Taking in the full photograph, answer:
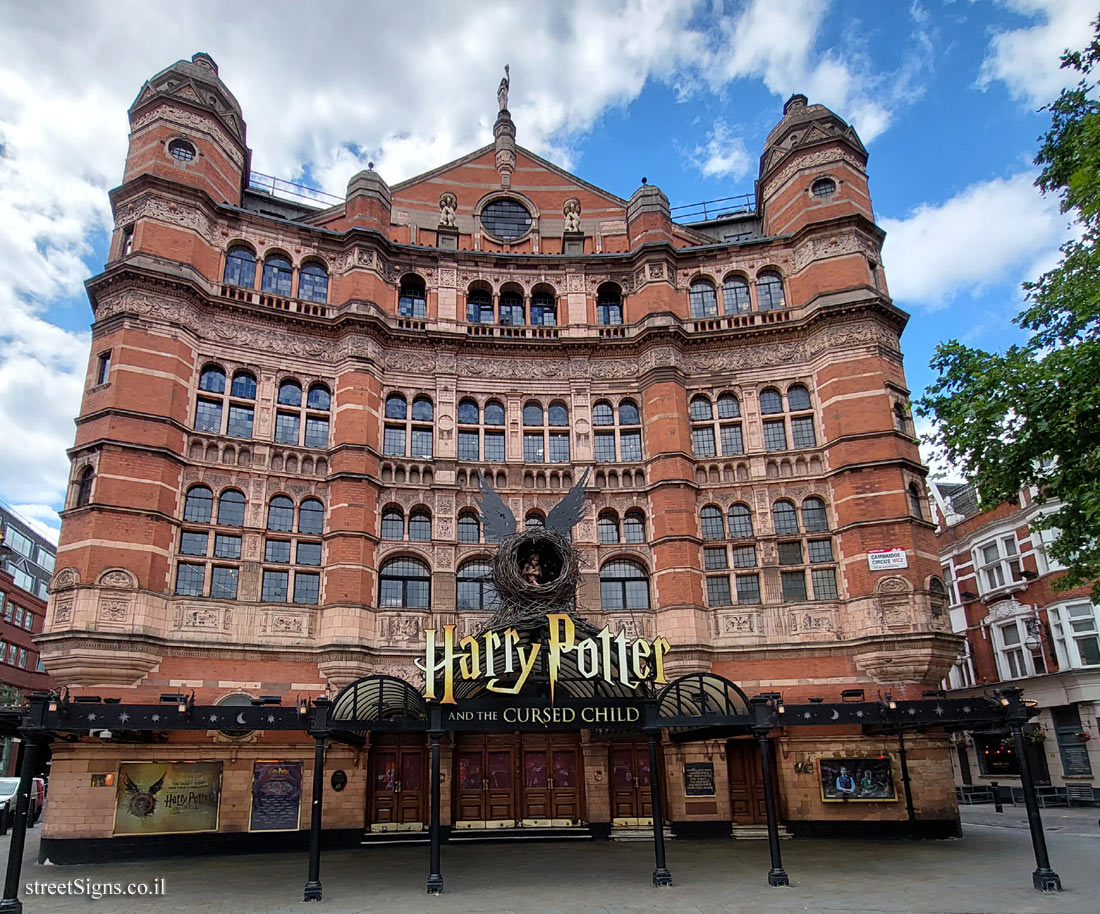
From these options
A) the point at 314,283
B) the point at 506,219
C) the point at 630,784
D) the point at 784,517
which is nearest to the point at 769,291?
the point at 784,517

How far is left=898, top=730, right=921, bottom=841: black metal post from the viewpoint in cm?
2467

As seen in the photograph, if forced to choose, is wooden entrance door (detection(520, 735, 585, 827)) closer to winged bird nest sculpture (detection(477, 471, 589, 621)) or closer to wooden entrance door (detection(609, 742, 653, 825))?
wooden entrance door (detection(609, 742, 653, 825))

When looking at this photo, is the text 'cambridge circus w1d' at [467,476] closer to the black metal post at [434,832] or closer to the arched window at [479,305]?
the arched window at [479,305]

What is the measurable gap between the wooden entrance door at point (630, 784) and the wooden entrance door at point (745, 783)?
2.73 meters

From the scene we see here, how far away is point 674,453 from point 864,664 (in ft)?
31.0

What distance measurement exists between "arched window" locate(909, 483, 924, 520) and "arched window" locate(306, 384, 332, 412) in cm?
2087

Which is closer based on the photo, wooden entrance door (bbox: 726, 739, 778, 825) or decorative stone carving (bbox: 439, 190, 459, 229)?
wooden entrance door (bbox: 726, 739, 778, 825)

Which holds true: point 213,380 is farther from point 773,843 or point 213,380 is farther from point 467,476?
point 773,843

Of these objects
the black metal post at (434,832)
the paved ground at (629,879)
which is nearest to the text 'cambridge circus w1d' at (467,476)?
the paved ground at (629,879)

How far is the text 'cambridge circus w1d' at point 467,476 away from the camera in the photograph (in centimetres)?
2478

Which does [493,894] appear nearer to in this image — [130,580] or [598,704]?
[598,704]

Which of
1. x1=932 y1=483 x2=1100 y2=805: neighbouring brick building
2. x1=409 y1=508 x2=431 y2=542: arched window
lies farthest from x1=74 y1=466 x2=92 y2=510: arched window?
x1=932 y1=483 x2=1100 y2=805: neighbouring brick building

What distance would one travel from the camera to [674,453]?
2939 cm

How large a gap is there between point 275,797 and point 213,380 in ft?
46.4
